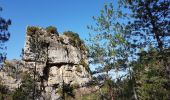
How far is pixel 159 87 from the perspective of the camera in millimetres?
38281

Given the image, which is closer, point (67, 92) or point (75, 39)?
point (67, 92)

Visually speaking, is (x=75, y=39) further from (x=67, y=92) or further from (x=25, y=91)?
(x=25, y=91)

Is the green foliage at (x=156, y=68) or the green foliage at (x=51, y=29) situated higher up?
the green foliage at (x=51, y=29)

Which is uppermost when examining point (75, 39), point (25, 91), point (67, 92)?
point (75, 39)

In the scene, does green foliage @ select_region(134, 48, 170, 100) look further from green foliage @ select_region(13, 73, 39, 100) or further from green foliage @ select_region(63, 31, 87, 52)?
green foliage @ select_region(63, 31, 87, 52)

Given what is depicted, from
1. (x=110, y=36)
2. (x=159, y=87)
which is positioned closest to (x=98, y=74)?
(x=110, y=36)

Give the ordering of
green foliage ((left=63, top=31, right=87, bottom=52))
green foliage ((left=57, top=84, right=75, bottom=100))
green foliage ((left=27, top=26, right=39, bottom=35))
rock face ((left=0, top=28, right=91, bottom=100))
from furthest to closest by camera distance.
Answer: green foliage ((left=63, top=31, right=87, bottom=52)) < green foliage ((left=27, top=26, right=39, bottom=35)) < rock face ((left=0, top=28, right=91, bottom=100)) < green foliage ((left=57, top=84, right=75, bottom=100))

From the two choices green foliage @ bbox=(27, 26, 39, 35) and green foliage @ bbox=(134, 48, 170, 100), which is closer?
green foliage @ bbox=(134, 48, 170, 100)

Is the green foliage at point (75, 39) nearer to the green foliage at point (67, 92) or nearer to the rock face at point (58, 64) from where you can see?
the rock face at point (58, 64)

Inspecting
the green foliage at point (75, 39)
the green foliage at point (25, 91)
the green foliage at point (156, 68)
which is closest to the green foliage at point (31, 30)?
the green foliage at point (75, 39)

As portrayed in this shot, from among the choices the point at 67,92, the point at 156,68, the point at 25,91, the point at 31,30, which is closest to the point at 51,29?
the point at 31,30

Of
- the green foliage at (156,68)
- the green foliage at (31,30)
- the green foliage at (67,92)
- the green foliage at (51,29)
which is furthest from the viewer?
the green foliage at (51,29)

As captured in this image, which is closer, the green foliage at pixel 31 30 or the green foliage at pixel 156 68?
the green foliage at pixel 156 68

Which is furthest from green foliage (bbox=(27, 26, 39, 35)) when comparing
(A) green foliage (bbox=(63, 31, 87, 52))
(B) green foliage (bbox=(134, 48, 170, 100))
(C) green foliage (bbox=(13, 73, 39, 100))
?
(B) green foliage (bbox=(134, 48, 170, 100))
